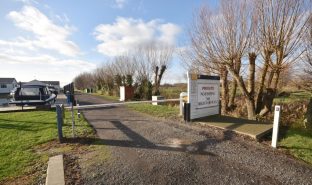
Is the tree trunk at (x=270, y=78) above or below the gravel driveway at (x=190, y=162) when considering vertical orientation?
above

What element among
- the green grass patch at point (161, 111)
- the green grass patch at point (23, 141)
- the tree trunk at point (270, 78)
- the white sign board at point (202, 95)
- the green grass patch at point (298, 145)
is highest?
the tree trunk at point (270, 78)

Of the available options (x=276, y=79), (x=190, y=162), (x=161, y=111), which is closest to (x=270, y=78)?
(x=276, y=79)

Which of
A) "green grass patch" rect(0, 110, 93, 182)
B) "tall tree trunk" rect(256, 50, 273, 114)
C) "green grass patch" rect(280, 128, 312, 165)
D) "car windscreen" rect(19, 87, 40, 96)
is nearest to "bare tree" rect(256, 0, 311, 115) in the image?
"tall tree trunk" rect(256, 50, 273, 114)

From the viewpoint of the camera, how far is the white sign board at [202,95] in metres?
8.12

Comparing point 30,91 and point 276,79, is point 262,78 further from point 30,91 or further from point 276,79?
point 30,91

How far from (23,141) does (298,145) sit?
25.2 ft

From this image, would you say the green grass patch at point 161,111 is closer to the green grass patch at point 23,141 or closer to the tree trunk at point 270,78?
the green grass patch at point 23,141

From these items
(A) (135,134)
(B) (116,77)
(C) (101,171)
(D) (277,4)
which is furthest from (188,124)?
(B) (116,77)

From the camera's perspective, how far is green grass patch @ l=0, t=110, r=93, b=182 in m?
3.98

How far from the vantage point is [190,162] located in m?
4.20

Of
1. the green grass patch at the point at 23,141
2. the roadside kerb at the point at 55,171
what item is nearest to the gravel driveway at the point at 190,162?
the roadside kerb at the point at 55,171

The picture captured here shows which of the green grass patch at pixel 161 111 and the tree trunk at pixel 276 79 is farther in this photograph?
the tree trunk at pixel 276 79

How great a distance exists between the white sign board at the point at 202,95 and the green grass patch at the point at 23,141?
162 inches

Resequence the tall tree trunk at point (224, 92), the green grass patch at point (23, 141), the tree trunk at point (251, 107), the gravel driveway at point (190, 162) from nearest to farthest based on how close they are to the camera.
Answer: the gravel driveway at point (190, 162) < the green grass patch at point (23, 141) < the tree trunk at point (251, 107) < the tall tree trunk at point (224, 92)
